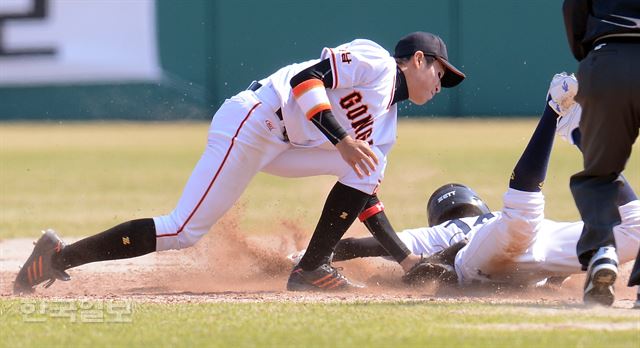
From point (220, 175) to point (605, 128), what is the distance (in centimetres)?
179

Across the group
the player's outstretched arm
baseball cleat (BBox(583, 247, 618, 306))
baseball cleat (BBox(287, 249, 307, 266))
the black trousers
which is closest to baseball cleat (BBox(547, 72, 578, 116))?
the black trousers

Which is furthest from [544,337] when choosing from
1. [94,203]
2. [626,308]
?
[94,203]

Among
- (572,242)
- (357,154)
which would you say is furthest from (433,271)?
(357,154)

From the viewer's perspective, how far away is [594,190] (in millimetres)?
4336

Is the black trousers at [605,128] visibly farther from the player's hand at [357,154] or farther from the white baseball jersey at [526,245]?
the player's hand at [357,154]

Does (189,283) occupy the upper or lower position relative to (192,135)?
upper

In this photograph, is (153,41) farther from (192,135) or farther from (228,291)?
(228,291)

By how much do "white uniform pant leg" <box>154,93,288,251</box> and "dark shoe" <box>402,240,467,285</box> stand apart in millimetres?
878

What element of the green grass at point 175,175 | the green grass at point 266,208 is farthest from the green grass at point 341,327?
the green grass at point 175,175

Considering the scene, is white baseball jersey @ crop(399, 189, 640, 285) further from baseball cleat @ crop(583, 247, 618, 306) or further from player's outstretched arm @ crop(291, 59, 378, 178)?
player's outstretched arm @ crop(291, 59, 378, 178)

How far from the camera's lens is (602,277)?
4270 mm

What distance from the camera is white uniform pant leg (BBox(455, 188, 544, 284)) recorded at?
4.91 metres

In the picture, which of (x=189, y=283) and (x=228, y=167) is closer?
(x=228, y=167)

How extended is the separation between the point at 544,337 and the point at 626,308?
776mm
